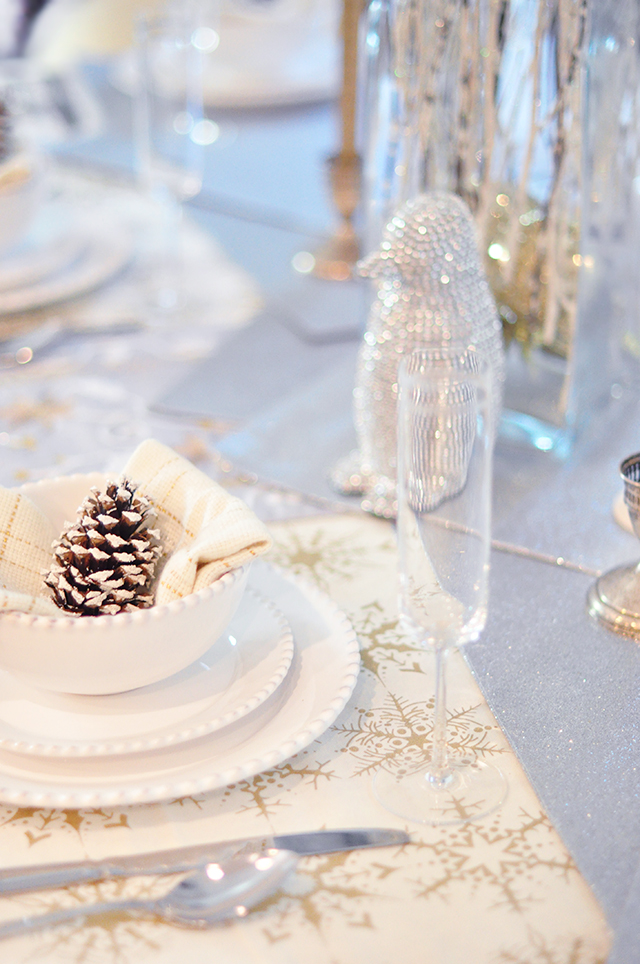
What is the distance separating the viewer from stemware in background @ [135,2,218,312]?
42.1 inches

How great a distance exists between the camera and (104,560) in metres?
0.50

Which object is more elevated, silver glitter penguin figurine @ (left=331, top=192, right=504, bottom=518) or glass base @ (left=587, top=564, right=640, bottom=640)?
silver glitter penguin figurine @ (left=331, top=192, right=504, bottom=518)

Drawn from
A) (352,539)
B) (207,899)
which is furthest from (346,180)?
(207,899)

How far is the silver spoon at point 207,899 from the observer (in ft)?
1.32

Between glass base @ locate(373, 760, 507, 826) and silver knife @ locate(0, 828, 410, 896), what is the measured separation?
0.07 feet

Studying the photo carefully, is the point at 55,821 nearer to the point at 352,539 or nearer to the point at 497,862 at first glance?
the point at 497,862

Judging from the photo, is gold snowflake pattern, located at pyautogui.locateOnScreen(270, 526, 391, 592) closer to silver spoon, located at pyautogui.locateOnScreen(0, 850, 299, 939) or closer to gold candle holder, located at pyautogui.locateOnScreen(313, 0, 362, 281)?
silver spoon, located at pyautogui.locateOnScreen(0, 850, 299, 939)

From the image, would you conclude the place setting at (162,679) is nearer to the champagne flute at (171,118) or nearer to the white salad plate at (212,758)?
the white salad plate at (212,758)

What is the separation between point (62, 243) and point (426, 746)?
0.88 m

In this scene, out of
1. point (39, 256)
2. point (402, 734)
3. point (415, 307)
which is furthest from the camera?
point (39, 256)

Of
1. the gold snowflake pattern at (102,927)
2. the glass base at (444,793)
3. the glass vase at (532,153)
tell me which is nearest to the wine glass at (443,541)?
the glass base at (444,793)

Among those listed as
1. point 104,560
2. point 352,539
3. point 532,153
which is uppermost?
point 532,153

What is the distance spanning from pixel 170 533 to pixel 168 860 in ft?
0.63

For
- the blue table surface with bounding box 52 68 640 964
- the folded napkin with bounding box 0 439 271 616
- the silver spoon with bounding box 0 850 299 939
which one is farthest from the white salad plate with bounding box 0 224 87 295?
the silver spoon with bounding box 0 850 299 939
